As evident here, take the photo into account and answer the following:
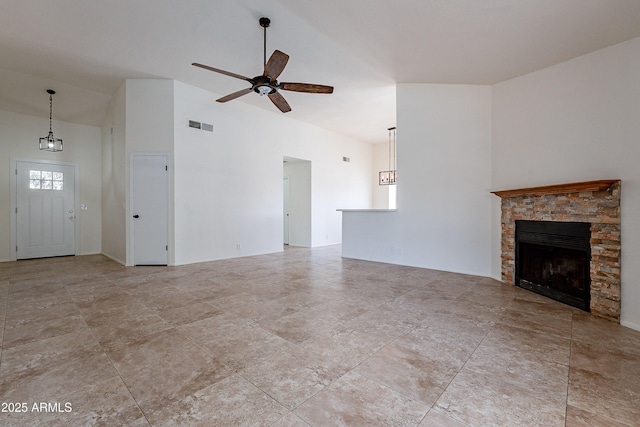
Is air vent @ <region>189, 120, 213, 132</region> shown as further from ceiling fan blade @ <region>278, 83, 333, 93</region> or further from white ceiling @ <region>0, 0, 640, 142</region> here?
ceiling fan blade @ <region>278, 83, 333, 93</region>

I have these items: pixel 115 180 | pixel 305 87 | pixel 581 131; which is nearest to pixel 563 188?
pixel 581 131

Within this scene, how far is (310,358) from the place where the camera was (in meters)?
1.99

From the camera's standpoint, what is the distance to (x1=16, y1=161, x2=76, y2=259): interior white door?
620 cm

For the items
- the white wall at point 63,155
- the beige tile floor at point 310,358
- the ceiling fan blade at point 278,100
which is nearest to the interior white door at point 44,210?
the white wall at point 63,155

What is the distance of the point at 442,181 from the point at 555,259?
1938 mm

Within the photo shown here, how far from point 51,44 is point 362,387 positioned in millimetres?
5507

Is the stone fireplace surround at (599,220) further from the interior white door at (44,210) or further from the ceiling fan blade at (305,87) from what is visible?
the interior white door at (44,210)

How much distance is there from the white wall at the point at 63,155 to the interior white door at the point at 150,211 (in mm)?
2902

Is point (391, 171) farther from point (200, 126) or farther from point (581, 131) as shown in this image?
point (581, 131)

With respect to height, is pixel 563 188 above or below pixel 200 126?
below

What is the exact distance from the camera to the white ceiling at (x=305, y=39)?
290 cm

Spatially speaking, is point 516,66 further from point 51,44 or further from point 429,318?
point 51,44

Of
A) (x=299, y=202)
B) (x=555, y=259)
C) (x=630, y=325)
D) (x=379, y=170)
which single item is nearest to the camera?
(x=630, y=325)

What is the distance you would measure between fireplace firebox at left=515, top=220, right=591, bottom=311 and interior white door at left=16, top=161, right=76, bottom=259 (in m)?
9.13
